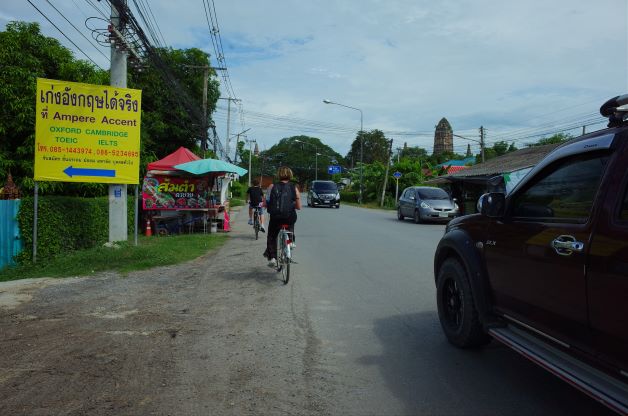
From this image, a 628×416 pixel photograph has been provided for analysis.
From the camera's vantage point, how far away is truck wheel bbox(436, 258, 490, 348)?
4.24 meters

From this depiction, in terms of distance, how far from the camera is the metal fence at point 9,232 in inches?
356

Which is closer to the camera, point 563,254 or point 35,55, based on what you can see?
point 563,254

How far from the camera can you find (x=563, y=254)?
298cm

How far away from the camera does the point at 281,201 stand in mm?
7848

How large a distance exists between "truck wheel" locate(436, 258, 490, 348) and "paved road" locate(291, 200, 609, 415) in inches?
5.6

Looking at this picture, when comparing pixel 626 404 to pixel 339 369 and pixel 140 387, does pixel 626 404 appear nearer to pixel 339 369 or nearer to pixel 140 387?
pixel 339 369

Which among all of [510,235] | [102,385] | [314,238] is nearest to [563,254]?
[510,235]

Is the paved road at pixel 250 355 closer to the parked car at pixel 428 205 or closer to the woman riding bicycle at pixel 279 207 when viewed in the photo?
the woman riding bicycle at pixel 279 207

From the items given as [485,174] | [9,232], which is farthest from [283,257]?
[485,174]

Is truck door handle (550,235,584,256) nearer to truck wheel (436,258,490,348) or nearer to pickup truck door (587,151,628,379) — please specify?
pickup truck door (587,151,628,379)

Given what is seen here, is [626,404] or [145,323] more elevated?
[626,404]

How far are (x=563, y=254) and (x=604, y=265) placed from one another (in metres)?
0.36

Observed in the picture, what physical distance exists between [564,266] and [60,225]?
9483 millimetres

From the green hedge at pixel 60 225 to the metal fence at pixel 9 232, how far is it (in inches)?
3.8
